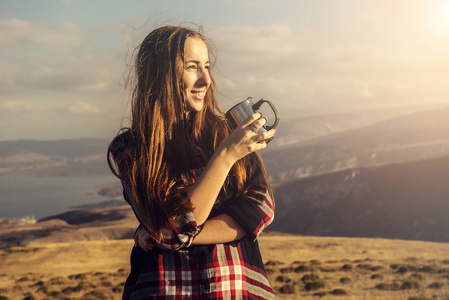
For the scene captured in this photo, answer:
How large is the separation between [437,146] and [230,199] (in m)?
175

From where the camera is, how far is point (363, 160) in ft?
568

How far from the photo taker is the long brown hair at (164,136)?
80.8 inches

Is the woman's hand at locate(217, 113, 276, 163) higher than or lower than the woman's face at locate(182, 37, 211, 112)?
lower

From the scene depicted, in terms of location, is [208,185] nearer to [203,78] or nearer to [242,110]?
[242,110]

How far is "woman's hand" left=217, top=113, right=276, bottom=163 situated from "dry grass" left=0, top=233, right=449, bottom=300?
13710mm

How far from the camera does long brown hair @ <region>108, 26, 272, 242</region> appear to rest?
2.05 metres

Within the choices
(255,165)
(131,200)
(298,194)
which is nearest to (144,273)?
(131,200)

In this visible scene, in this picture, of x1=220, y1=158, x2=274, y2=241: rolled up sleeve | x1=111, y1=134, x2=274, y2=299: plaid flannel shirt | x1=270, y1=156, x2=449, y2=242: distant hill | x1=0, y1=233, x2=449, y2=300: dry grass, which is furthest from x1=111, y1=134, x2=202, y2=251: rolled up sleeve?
x1=270, y1=156, x2=449, y2=242: distant hill

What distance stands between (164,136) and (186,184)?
0.26m

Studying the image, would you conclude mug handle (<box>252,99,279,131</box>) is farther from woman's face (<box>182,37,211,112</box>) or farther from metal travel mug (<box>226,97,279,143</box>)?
woman's face (<box>182,37,211,112</box>)

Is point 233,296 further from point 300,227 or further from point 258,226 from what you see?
point 300,227

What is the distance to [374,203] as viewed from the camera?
76.7 metres

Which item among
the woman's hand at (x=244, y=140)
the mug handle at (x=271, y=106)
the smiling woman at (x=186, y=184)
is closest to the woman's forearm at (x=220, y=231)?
the smiling woman at (x=186, y=184)

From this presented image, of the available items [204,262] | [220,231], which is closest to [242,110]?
[220,231]
